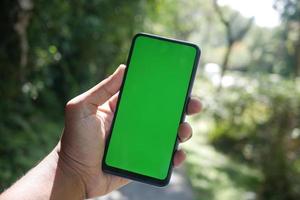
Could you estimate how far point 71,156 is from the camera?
2332 mm

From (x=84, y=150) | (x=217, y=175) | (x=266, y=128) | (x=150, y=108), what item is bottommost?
(x=217, y=175)

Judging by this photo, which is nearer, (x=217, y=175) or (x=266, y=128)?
(x=266, y=128)

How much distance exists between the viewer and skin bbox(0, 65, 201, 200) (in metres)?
2.26

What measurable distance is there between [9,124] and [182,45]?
6.77 m

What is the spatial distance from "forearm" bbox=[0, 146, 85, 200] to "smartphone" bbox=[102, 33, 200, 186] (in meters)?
0.17

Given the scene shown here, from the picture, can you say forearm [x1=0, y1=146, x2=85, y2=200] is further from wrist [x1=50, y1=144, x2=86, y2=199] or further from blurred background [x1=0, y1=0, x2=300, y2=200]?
blurred background [x1=0, y1=0, x2=300, y2=200]

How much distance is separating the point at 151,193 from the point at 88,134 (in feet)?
16.9

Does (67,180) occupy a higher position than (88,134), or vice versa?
(88,134)

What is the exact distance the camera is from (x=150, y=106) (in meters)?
2.41

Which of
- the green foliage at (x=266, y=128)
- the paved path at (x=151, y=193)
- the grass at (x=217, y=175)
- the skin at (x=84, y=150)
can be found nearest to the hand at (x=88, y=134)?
the skin at (x=84, y=150)

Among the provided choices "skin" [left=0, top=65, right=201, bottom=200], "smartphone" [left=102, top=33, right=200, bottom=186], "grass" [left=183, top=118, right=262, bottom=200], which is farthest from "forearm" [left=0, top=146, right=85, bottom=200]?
"grass" [left=183, top=118, right=262, bottom=200]

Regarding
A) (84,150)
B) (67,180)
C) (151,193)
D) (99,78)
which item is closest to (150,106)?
(84,150)

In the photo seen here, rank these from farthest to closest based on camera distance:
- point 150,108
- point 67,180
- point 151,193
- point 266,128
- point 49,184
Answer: point 266,128 → point 151,193 → point 150,108 → point 67,180 → point 49,184

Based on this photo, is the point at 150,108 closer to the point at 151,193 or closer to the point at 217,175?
the point at 151,193
